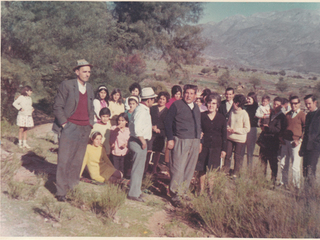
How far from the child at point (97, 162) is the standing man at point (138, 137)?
0.87 metres

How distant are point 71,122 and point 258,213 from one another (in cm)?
292

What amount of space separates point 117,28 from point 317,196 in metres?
11.1

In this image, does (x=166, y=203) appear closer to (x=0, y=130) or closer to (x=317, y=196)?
(x=317, y=196)

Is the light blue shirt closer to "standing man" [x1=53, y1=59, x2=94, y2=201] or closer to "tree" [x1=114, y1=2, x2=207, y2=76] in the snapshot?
"standing man" [x1=53, y1=59, x2=94, y2=201]

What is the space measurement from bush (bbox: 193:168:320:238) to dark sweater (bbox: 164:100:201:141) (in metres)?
1.00

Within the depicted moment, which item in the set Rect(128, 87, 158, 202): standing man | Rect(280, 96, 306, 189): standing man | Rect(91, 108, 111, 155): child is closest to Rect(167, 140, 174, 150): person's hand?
Rect(128, 87, 158, 202): standing man

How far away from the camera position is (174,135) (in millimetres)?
4773

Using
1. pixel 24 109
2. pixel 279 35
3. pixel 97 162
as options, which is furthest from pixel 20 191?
pixel 279 35

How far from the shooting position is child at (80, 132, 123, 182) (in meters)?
5.44

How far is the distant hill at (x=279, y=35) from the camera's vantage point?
761 centimetres

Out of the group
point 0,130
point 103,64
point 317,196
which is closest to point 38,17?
point 103,64

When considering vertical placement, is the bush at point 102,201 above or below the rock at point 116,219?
above

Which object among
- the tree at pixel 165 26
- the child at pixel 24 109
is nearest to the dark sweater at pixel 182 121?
the child at pixel 24 109

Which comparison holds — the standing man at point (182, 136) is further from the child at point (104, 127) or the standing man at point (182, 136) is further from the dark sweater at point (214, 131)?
the child at point (104, 127)
